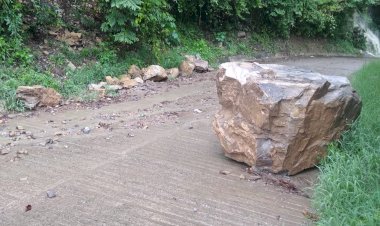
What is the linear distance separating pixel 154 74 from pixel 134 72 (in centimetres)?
38

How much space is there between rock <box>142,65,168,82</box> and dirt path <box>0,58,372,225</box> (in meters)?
2.38

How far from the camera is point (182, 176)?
176 inches

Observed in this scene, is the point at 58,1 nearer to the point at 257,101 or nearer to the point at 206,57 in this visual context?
the point at 206,57

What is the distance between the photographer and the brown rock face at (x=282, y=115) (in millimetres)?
4391

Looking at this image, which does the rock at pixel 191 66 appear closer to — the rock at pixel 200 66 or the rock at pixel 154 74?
the rock at pixel 200 66

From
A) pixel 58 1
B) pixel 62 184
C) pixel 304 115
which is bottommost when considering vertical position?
pixel 62 184

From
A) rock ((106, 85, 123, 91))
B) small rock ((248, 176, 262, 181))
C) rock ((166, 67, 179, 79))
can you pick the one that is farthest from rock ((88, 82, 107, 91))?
small rock ((248, 176, 262, 181))

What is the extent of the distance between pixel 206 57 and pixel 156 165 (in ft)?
25.0

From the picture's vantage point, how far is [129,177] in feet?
14.3

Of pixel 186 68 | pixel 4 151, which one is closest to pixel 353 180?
pixel 4 151

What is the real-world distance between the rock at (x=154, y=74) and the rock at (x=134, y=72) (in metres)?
0.09

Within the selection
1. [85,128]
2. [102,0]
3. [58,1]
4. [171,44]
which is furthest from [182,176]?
[171,44]

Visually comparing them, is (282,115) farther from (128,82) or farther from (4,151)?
(128,82)

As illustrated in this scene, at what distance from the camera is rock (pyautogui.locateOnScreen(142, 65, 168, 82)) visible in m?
8.78
